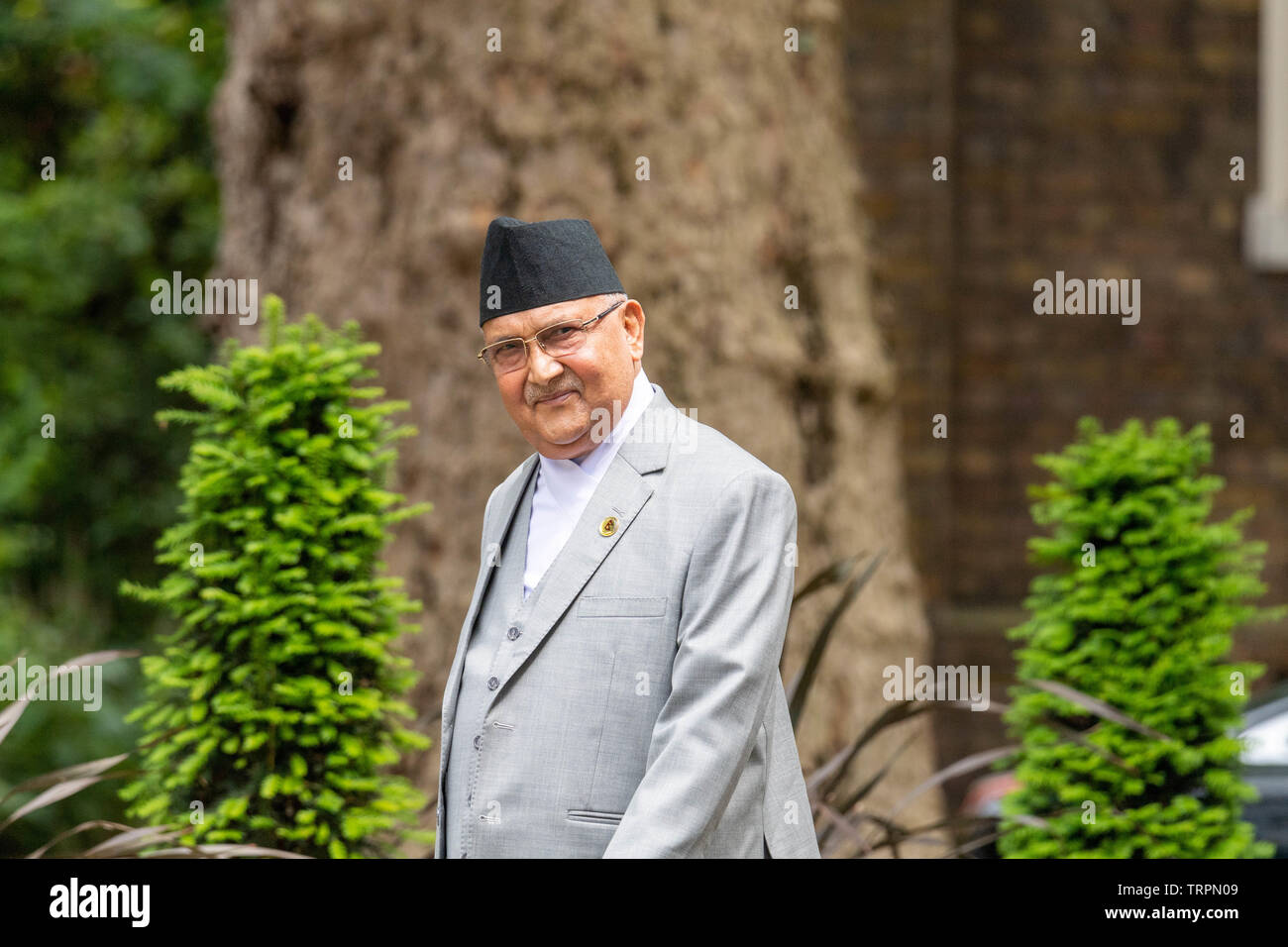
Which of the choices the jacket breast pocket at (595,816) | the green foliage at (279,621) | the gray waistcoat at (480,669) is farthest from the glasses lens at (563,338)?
the green foliage at (279,621)

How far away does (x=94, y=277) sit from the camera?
8250mm

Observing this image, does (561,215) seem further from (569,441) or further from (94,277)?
(94,277)

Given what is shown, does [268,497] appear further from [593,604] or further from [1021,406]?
[1021,406]

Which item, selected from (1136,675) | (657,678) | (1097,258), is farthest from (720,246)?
(1097,258)

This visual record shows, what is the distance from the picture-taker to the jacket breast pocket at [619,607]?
6.08 ft

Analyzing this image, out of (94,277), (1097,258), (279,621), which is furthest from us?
(94,277)

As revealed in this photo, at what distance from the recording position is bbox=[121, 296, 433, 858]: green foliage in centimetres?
266

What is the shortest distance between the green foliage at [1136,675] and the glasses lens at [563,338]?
5.29ft

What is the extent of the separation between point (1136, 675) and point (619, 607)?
1600 millimetres

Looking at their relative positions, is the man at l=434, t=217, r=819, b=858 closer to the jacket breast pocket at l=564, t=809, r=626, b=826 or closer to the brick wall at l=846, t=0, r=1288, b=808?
the jacket breast pocket at l=564, t=809, r=626, b=826

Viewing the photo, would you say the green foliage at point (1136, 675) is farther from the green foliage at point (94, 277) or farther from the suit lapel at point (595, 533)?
the green foliage at point (94, 277)

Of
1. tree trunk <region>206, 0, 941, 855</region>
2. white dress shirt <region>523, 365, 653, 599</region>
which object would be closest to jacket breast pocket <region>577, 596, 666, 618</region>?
white dress shirt <region>523, 365, 653, 599</region>
